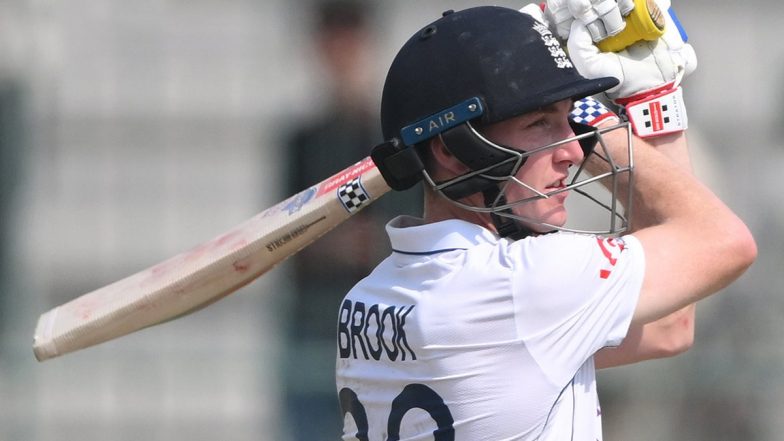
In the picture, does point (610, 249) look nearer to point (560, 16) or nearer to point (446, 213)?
point (446, 213)

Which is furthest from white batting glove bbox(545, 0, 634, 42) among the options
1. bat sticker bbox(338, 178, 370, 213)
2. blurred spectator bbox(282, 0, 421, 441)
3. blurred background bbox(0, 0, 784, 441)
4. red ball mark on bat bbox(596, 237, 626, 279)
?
Result: blurred background bbox(0, 0, 784, 441)

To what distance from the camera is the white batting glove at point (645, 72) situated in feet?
9.37

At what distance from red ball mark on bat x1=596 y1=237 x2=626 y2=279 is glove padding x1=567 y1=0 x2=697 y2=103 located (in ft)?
1.30

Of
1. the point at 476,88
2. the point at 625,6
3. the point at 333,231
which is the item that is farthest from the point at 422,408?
the point at 333,231

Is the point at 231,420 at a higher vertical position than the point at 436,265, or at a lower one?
lower

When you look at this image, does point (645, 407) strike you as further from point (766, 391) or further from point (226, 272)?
point (226, 272)

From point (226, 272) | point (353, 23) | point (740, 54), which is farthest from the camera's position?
point (740, 54)

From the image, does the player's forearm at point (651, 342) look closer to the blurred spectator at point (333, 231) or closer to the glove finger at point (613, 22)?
the glove finger at point (613, 22)

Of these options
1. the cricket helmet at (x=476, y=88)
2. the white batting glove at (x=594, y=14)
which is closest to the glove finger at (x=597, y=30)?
the white batting glove at (x=594, y=14)

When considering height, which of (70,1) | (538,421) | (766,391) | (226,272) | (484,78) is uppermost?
(70,1)

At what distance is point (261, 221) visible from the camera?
130 inches

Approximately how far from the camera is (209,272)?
3270mm

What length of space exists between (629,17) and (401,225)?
62cm

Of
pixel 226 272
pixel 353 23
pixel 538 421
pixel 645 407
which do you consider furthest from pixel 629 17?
pixel 645 407
